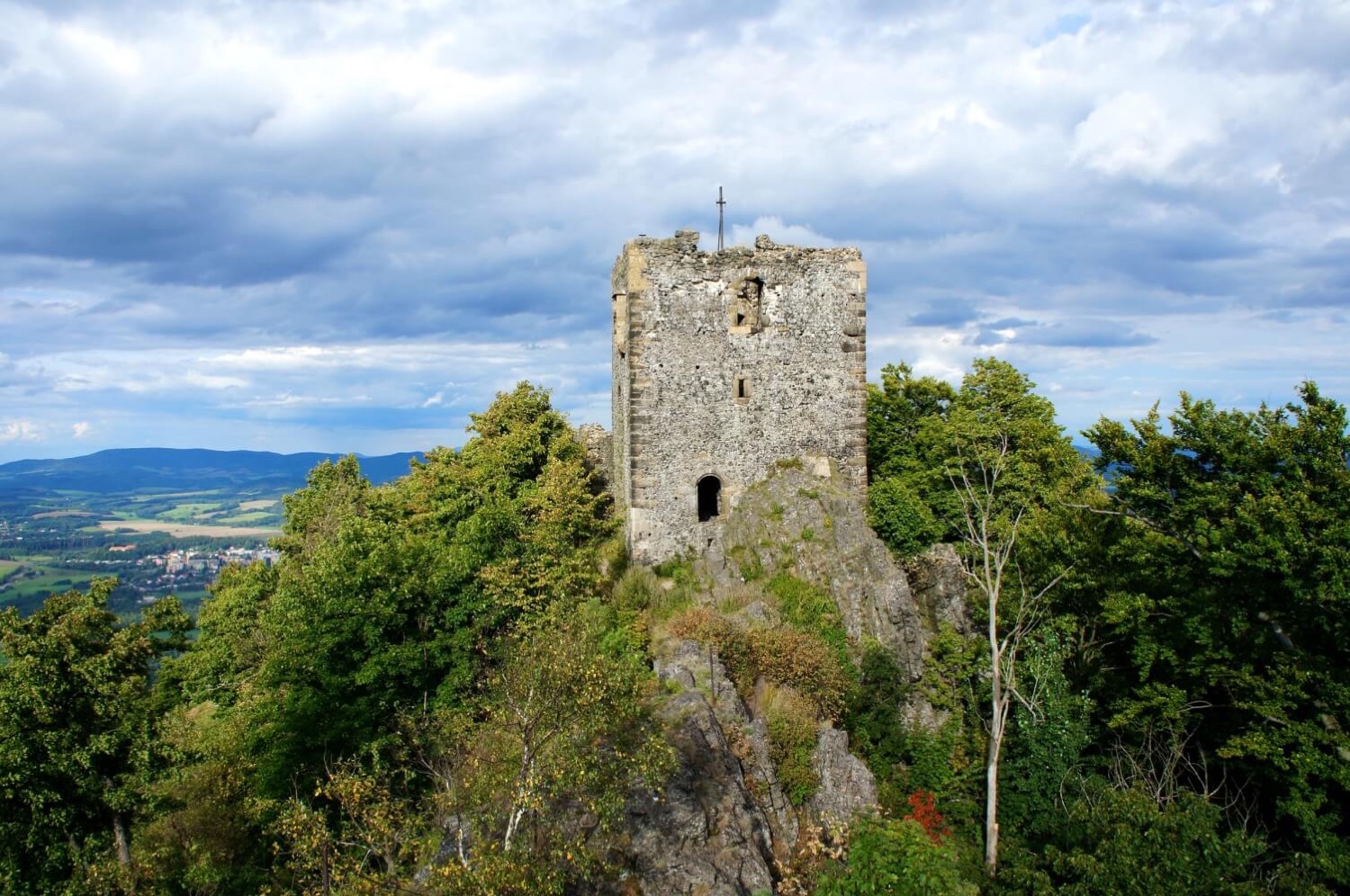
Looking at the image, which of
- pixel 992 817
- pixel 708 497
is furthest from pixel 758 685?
pixel 708 497

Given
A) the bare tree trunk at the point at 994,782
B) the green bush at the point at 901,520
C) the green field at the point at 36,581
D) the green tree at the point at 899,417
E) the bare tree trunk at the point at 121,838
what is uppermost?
the green tree at the point at 899,417

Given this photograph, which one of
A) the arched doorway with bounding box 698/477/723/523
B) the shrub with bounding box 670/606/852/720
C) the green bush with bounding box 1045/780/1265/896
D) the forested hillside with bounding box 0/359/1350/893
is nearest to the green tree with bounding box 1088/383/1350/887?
the forested hillside with bounding box 0/359/1350/893

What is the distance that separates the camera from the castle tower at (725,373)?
22.8 m

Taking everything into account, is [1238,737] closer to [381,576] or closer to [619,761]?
[619,761]

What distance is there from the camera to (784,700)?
1827cm

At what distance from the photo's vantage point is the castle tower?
22844mm

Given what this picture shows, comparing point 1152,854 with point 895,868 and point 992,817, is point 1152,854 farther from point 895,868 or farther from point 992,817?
point 992,817

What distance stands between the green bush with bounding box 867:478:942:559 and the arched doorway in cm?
422

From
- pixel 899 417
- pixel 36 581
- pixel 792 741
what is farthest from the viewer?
pixel 36 581

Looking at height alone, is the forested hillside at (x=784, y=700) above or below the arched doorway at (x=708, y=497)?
below

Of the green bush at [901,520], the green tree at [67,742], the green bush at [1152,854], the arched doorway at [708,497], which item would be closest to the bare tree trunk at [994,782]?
the green bush at [1152,854]

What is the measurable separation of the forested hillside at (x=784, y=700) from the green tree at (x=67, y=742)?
2.8 inches

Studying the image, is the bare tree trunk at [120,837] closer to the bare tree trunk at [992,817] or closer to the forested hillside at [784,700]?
the forested hillside at [784,700]

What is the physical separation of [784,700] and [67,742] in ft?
52.4
